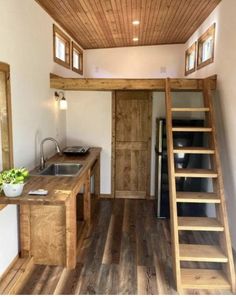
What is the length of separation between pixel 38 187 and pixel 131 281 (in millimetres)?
1269

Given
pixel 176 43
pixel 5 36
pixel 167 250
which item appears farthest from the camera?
pixel 176 43

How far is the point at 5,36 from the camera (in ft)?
8.11

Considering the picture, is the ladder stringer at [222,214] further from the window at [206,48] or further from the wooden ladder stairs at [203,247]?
the window at [206,48]

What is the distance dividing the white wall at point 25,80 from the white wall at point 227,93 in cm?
227

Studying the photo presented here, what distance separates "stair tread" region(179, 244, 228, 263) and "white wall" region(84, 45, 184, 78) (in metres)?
4.36

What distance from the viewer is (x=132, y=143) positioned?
16.2ft

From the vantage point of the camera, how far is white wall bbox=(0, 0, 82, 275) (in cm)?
256

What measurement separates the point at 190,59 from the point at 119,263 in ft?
13.9

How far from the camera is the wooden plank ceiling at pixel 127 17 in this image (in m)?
3.44

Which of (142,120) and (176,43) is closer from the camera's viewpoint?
(142,120)

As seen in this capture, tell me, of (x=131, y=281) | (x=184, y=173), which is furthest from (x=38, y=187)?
(x=184, y=173)

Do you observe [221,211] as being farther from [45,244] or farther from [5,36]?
[5,36]

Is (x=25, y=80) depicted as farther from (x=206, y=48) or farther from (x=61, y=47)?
(x=206, y=48)

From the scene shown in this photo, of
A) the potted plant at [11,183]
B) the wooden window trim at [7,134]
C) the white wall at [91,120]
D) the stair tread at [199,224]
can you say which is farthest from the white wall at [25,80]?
the stair tread at [199,224]
